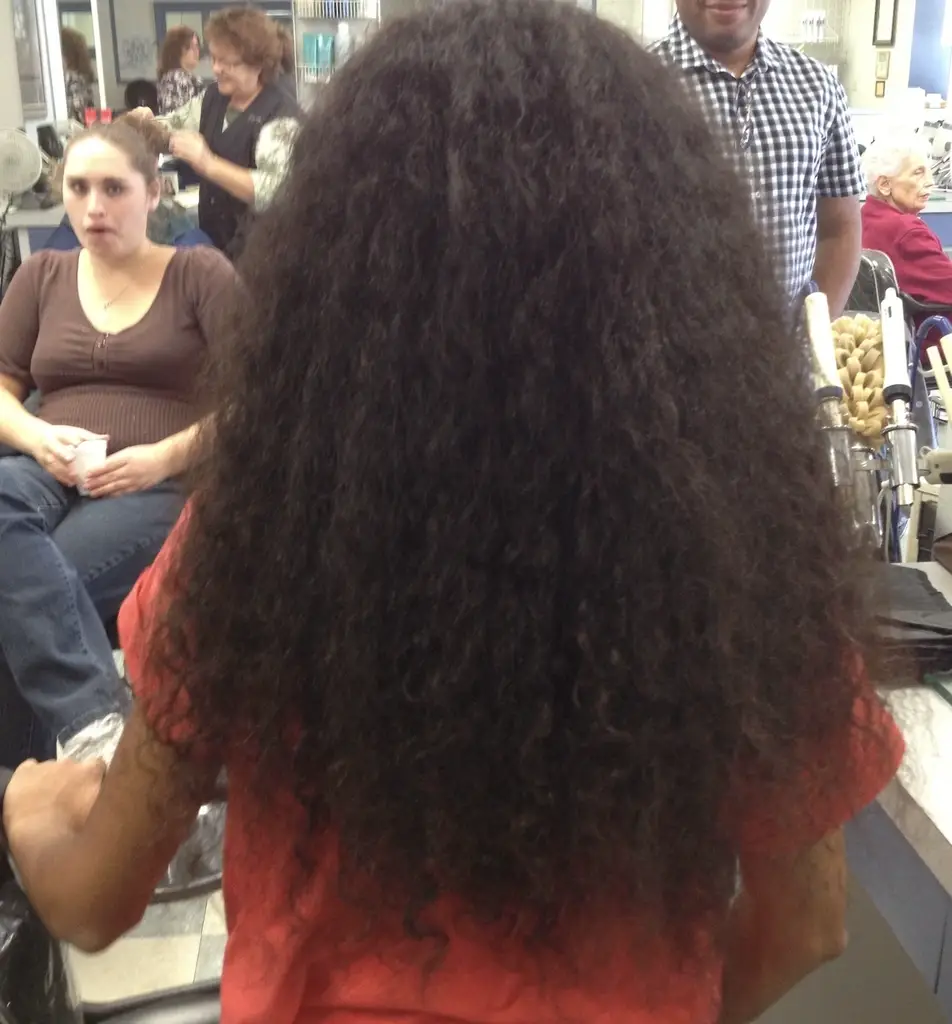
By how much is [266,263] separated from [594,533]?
224 mm

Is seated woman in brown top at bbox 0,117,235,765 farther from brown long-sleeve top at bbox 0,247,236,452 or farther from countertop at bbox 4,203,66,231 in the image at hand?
countertop at bbox 4,203,66,231

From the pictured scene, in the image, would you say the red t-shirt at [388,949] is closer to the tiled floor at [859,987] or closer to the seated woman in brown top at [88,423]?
the tiled floor at [859,987]

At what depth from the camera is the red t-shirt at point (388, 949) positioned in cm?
65

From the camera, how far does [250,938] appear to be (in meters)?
0.67

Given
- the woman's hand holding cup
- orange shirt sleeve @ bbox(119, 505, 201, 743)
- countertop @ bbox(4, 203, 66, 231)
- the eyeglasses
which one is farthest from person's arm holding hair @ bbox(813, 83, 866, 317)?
countertop @ bbox(4, 203, 66, 231)

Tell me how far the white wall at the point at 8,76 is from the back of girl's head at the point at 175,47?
4.23 feet

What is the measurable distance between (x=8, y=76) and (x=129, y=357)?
286 centimetres

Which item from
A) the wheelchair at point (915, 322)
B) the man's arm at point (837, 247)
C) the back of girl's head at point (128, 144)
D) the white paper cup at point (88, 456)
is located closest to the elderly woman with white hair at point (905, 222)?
the wheelchair at point (915, 322)

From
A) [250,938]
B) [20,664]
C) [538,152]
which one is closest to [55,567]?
[20,664]

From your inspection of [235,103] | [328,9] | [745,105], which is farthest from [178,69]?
[745,105]

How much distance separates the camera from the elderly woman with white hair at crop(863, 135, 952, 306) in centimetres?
352

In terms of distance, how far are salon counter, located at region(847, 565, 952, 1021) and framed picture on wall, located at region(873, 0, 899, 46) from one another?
18.3ft

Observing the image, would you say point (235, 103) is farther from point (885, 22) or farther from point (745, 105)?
point (885, 22)

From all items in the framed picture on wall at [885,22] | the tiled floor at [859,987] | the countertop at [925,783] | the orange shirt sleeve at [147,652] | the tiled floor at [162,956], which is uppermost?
the framed picture on wall at [885,22]
